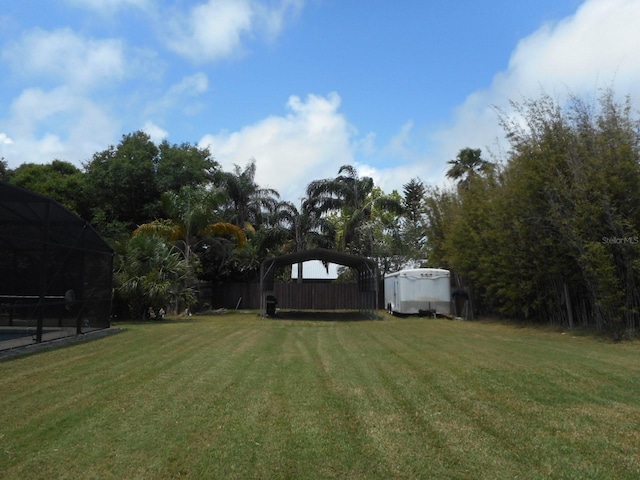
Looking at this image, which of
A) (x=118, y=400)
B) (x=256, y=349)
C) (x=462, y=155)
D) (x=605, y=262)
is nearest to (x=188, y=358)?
(x=256, y=349)

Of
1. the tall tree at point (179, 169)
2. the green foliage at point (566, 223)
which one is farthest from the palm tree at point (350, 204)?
the green foliage at point (566, 223)

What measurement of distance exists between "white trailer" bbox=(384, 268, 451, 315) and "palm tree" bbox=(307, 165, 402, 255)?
999 cm

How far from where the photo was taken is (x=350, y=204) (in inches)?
1344

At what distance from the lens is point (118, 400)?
21.1 ft

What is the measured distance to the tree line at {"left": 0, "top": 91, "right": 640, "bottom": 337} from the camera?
13914mm

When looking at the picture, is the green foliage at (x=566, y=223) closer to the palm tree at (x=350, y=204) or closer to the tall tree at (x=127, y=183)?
the palm tree at (x=350, y=204)

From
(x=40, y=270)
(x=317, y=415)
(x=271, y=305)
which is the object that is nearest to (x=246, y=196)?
(x=271, y=305)

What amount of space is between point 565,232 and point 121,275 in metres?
15.3

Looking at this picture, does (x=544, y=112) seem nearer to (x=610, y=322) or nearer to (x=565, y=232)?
(x=565, y=232)

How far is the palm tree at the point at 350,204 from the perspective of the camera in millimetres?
33531

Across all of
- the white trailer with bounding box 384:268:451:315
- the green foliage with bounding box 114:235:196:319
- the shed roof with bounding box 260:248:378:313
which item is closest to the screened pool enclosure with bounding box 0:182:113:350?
the green foliage with bounding box 114:235:196:319

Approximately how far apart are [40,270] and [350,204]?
2421 centimetres

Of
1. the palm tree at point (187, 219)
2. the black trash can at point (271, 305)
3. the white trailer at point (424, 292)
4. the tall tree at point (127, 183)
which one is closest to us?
the white trailer at point (424, 292)

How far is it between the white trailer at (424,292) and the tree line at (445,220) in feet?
3.78
